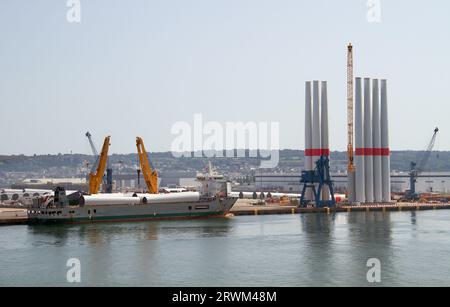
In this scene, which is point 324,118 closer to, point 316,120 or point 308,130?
point 316,120

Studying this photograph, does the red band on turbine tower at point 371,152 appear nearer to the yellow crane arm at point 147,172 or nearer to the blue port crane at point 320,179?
the blue port crane at point 320,179

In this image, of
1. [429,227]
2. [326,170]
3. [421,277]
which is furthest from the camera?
[326,170]

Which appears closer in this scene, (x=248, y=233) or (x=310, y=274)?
(x=310, y=274)

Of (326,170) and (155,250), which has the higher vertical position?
(326,170)

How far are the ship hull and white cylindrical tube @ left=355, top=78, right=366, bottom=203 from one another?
93.3 ft

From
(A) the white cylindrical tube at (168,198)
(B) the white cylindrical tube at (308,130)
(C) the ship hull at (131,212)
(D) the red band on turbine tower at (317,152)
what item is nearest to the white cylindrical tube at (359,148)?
(D) the red band on turbine tower at (317,152)

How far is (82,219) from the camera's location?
73.4 m

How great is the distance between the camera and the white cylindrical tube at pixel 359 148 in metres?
101

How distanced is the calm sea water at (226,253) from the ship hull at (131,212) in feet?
9.63

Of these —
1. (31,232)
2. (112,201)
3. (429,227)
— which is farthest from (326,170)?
(31,232)

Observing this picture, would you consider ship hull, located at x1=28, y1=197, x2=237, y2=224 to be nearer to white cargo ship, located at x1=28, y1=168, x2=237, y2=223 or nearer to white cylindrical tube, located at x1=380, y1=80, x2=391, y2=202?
white cargo ship, located at x1=28, y1=168, x2=237, y2=223
